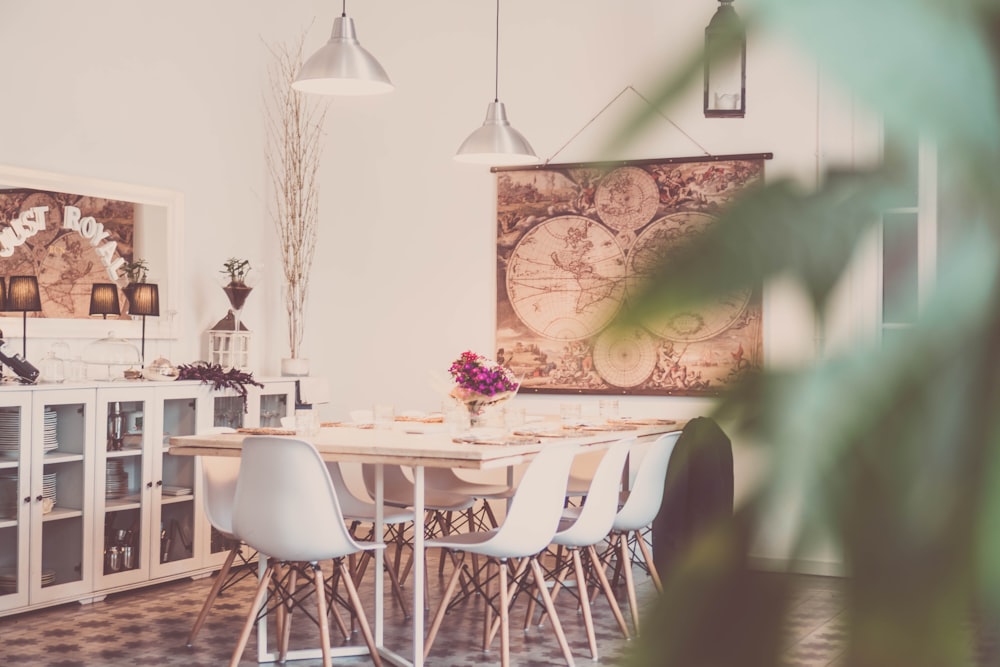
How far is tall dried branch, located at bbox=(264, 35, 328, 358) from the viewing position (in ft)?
22.0

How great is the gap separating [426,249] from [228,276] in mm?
1150

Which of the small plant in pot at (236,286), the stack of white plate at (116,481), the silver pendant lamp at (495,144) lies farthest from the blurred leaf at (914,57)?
the small plant in pot at (236,286)

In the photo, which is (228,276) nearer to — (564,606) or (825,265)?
(564,606)

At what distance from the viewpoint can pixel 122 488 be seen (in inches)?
206

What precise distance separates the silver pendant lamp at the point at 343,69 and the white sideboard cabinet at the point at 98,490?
181cm

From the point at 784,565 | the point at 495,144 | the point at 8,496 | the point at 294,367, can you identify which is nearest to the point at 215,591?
the point at 8,496

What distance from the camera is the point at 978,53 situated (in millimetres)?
214

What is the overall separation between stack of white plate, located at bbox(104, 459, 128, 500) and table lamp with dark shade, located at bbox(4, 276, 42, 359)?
0.62 metres

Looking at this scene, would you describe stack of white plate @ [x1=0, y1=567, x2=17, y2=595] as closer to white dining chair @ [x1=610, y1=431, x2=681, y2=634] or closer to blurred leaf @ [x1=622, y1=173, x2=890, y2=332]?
white dining chair @ [x1=610, y1=431, x2=681, y2=634]

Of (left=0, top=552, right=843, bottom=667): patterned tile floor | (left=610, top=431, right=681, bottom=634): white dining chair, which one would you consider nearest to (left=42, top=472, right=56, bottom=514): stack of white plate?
(left=0, top=552, right=843, bottom=667): patterned tile floor

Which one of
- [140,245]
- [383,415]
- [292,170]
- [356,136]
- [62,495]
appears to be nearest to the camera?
[62,495]

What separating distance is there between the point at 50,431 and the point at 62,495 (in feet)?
0.98

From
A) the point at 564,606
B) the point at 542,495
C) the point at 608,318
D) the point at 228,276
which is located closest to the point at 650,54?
the point at 608,318

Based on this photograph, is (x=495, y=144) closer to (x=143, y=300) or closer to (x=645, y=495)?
(x=645, y=495)
